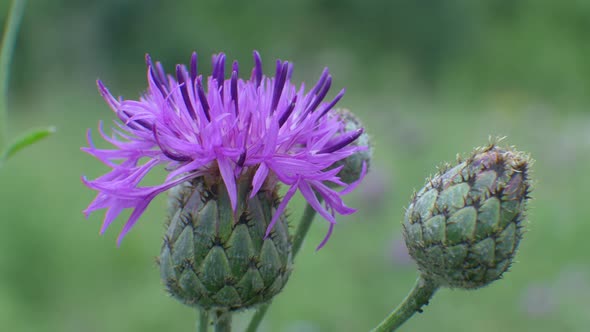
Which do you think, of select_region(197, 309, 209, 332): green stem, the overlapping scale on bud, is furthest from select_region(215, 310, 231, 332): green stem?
the overlapping scale on bud

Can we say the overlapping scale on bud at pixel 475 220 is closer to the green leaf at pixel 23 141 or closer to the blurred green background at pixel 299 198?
the blurred green background at pixel 299 198

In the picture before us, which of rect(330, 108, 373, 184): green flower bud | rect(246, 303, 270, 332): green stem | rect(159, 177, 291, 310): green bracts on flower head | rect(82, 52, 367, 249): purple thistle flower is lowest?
rect(246, 303, 270, 332): green stem

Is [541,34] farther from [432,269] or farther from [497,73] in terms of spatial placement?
[432,269]

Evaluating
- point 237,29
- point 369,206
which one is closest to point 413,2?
point 237,29

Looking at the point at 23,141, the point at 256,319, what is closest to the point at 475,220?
the point at 256,319

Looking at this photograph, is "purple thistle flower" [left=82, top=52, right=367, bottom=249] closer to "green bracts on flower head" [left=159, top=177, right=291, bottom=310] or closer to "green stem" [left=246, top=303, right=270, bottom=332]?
"green bracts on flower head" [left=159, top=177, right=291, bottom=310]

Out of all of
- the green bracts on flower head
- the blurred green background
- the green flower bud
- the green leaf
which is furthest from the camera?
the blurred green background

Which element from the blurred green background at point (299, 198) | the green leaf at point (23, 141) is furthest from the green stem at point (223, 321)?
the blurred green background at point (299, 198)
